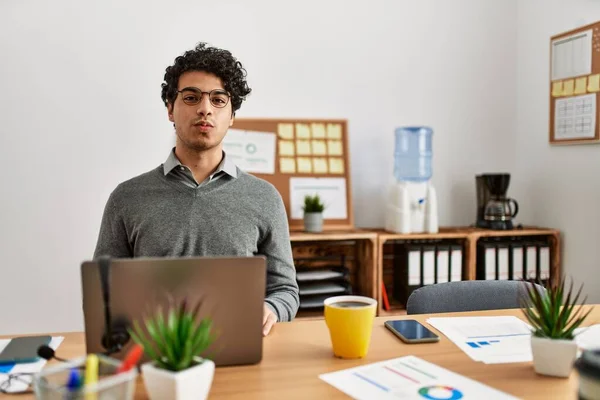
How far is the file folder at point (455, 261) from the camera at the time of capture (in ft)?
9.78

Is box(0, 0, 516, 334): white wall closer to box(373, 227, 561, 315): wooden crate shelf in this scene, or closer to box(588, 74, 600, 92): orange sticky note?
box(373, 227, 561, 315): wooden crate shelf

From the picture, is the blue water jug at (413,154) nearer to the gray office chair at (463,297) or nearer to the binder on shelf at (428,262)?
the binder on shelf at (428,262)

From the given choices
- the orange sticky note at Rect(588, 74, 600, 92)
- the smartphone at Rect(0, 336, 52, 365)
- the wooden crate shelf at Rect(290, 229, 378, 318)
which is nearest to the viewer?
the smartphone at Rect(0, 336, 52, 365)

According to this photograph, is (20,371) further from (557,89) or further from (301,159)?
(557,89)

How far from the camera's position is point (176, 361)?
887mm

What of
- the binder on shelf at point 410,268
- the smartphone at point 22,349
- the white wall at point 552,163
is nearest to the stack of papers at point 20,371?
the smartphone at point 22,349

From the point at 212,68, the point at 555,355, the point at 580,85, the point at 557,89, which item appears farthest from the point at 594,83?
the point at 555,355

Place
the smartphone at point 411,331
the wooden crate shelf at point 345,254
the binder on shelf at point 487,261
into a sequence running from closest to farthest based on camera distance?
the smartphone at point 411,331
the wooden crate shelf at point 345,254
the binder on shelf at point 487,261

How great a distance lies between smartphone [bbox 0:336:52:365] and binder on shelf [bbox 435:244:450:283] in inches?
82.1

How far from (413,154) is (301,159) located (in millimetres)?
615

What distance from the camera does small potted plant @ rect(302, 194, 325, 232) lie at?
2.90 metres

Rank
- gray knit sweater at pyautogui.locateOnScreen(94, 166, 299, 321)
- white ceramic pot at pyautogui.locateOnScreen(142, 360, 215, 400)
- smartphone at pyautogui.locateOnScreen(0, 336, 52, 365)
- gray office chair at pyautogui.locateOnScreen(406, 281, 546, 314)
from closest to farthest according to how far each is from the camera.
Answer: white ceramic pot at pyautogui.locateOnScreen(142, 360, 215, 400)
smartphone at pyautogui.locateOnScreen(0, 336, 52, 365)
gray office chair at pyautogui.locateOnScreen(406, 281, 546, 314)
gray knit sweater at pyautogui.locateOnScreen(94, 166, 299, 321)

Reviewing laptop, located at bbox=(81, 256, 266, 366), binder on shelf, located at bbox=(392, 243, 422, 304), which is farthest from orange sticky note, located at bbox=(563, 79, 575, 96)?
laptop, located at bbox=(81, 256, 266, 366)

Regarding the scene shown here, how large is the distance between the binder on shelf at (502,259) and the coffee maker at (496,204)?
11cm
